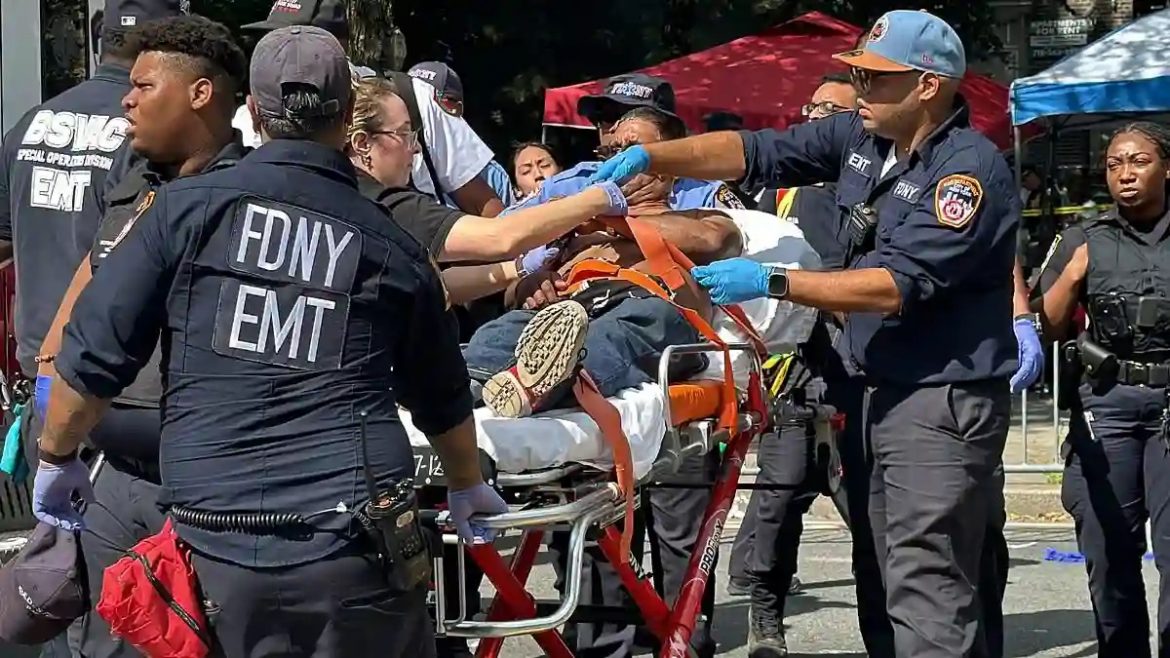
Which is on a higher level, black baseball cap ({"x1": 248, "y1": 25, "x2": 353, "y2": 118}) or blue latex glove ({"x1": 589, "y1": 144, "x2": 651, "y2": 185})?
black baseball cap ({"x1": 248, "y1": 25, "x2": 353, "y2": 118})

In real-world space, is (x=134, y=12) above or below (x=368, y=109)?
above

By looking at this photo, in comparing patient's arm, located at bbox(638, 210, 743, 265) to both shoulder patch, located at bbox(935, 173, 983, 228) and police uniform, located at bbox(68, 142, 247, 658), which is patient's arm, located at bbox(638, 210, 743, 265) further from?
police uniform, located at bbox(68, 142, 247, 658)

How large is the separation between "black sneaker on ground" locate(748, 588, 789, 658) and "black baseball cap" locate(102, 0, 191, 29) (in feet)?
9.60

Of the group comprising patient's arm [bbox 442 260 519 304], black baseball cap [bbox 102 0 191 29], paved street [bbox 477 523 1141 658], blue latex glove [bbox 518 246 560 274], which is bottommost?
paved street [bbox 477 523 1141 658]

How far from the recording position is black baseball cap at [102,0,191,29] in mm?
4285

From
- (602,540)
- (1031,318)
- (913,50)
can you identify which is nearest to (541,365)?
(602,540)

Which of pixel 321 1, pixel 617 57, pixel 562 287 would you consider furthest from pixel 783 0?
pixel 562 287

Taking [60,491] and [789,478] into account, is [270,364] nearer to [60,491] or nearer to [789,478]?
[60,491]

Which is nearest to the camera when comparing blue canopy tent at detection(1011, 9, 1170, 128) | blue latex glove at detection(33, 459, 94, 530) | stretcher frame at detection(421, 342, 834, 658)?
blue latex glove at detection(33, 459, 94, 530)

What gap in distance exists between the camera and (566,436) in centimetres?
362

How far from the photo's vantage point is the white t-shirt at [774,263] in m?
4.87

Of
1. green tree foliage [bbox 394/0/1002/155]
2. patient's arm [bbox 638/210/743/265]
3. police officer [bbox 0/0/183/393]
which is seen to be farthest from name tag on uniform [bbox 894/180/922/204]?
green tree foliage [bbox 394/0/1002/155]

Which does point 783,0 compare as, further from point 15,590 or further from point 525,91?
point 15,590

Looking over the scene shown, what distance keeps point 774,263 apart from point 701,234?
25cm
